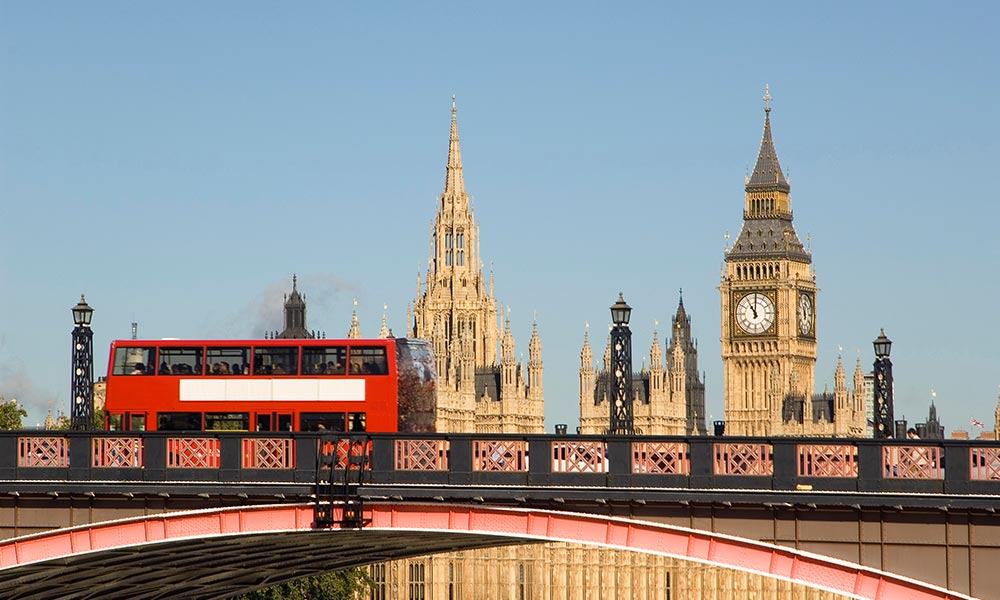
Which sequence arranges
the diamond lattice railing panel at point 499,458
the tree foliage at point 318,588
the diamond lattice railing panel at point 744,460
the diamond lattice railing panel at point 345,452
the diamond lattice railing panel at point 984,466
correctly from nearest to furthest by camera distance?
the diamond lattice railing panel at point 984,466 → the diamond lattice railing panel at point 744,460 → the diamond lattice railing panel at point 499,458 → the diamond lattice railing panel at point 345,452 → the tree foliage at point 318,588

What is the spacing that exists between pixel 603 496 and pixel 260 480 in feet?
22.7

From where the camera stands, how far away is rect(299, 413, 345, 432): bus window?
59.1 meters

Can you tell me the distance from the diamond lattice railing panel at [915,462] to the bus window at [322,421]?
57.8 feet

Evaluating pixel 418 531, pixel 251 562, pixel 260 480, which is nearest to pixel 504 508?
pixel 418 531

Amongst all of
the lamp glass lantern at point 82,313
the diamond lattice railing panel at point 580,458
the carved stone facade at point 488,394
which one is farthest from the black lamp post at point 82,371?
the carved stone facade at point 488,394

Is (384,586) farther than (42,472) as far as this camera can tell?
Yes

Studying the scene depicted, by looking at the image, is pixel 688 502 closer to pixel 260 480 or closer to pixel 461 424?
pixel 260 480

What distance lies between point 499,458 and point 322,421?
12.4 m

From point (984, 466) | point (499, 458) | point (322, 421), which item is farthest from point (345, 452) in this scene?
point (984, 466)

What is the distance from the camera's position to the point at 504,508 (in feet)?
156

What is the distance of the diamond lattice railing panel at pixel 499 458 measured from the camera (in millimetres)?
47531

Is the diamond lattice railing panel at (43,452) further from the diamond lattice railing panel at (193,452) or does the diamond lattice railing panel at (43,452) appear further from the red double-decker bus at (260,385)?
the red double-decker bus at (260,385)

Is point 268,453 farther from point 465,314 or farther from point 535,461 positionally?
point 465,314

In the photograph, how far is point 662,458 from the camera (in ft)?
153
